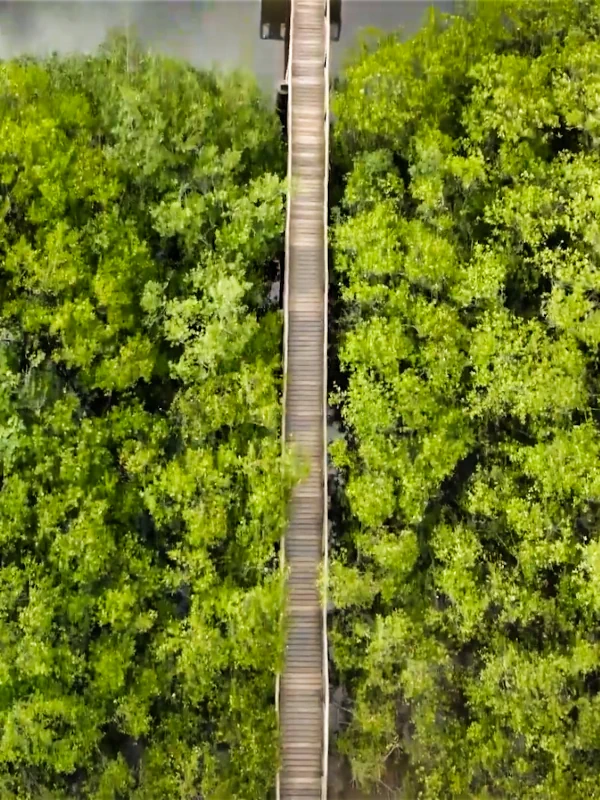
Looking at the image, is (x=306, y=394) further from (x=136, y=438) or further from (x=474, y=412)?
(x=136, y=438)

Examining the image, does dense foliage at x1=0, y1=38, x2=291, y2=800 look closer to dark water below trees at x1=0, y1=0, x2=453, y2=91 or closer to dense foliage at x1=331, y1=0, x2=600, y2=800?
dense foliage at x1=331, y1=0, x2=600, y2=800

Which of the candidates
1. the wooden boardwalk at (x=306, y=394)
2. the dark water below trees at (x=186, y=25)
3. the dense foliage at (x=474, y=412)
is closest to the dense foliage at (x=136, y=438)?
the wooden boardwalk at (x=306, y=394)

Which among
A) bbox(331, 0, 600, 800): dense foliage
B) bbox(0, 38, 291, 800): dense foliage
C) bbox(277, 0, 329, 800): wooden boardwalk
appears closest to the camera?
bbox(0, 38, 291, 800): dense foliage

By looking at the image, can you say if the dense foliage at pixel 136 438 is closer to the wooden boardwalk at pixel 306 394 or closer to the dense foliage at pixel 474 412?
the wooden boardwalk at pixel 306 394

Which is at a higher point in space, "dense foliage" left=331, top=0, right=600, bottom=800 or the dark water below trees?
the dark water below trees

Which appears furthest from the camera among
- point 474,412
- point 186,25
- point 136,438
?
point 186,25

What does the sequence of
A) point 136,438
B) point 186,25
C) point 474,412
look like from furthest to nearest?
1. point 186,25
2. point 136,438
3. point 474,412

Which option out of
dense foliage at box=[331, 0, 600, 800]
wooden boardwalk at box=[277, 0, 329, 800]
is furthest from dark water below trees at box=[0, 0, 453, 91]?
dense foliage at box=[331, 0, 600, 800]

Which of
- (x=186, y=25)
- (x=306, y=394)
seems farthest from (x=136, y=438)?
(x=186, y=25)
